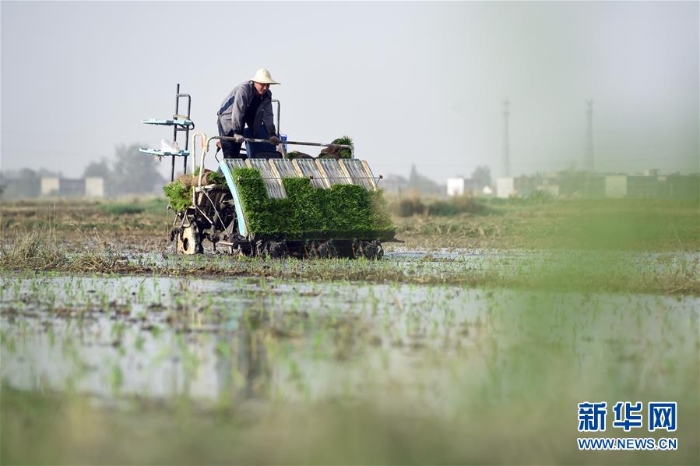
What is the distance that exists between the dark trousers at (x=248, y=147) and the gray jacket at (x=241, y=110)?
0.40 feet

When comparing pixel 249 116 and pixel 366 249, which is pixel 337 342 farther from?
pixel 249 116

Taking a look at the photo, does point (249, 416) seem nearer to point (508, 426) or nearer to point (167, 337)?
point (508, 426)

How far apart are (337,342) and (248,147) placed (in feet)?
30.8

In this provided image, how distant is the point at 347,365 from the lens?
715 cm

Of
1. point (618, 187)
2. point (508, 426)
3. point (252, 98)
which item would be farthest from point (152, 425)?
point (252, 98)

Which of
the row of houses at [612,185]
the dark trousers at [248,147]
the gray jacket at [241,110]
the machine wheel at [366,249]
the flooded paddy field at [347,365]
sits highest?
the gray jacket at [241,110]

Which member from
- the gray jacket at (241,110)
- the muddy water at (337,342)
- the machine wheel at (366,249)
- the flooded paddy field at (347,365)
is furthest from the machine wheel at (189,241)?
the muddy water at (337,342)

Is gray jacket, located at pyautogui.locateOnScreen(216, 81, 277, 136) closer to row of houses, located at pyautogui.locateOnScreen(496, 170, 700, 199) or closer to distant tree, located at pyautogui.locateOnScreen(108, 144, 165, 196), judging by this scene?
row of houses, located at pyautogui.locateOnScreen(496, 170, 700, 199)

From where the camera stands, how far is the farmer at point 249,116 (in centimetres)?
1677

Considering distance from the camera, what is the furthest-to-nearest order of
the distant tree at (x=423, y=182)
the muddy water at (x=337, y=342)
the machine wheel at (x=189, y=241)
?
the distant tree at (x=423, y=182) < the machine wheel at (x=189, y=241) < the muddy water at (x=337, y=342)

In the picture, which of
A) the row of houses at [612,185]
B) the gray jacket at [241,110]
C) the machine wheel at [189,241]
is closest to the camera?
the row of houses at [612,185]

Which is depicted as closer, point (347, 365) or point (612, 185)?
point (347, 365)

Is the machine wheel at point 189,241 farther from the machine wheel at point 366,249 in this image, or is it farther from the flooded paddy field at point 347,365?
the flooded paddy field at point 347,365

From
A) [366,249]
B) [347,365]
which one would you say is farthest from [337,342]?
[366,249]
